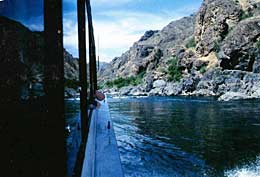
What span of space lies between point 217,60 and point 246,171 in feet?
218

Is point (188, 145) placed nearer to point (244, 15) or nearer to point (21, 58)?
point (21, 58)

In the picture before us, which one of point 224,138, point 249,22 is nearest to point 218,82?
point 249,22

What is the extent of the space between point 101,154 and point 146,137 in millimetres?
15232

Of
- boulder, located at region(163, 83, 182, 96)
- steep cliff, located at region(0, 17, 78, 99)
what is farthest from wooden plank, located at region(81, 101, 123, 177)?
→ boulder, located at region(163, 83, 182, 96)

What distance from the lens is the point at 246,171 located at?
11.4m

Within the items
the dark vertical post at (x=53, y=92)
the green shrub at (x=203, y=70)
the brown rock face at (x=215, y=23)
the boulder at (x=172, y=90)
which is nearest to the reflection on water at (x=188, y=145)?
the dark vertical post at (x=53, y=92)

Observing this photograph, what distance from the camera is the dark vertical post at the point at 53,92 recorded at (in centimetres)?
105

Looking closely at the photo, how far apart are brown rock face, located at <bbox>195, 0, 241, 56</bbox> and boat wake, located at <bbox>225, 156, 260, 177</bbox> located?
69811 mm

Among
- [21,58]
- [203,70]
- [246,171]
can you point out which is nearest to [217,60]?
[203,70]

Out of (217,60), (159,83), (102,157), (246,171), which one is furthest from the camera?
(159,83)

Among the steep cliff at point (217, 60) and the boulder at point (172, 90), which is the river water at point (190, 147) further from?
the boulder at point (172, 90)

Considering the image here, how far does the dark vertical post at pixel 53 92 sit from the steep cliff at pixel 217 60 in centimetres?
4567

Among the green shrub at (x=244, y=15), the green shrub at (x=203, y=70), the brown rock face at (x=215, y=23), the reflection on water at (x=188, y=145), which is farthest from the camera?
the green shrub at (x=244, y=15)

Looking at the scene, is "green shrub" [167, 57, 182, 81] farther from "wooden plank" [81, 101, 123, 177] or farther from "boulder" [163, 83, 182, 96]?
"wooden plank" [81, 101, 123, 177]
